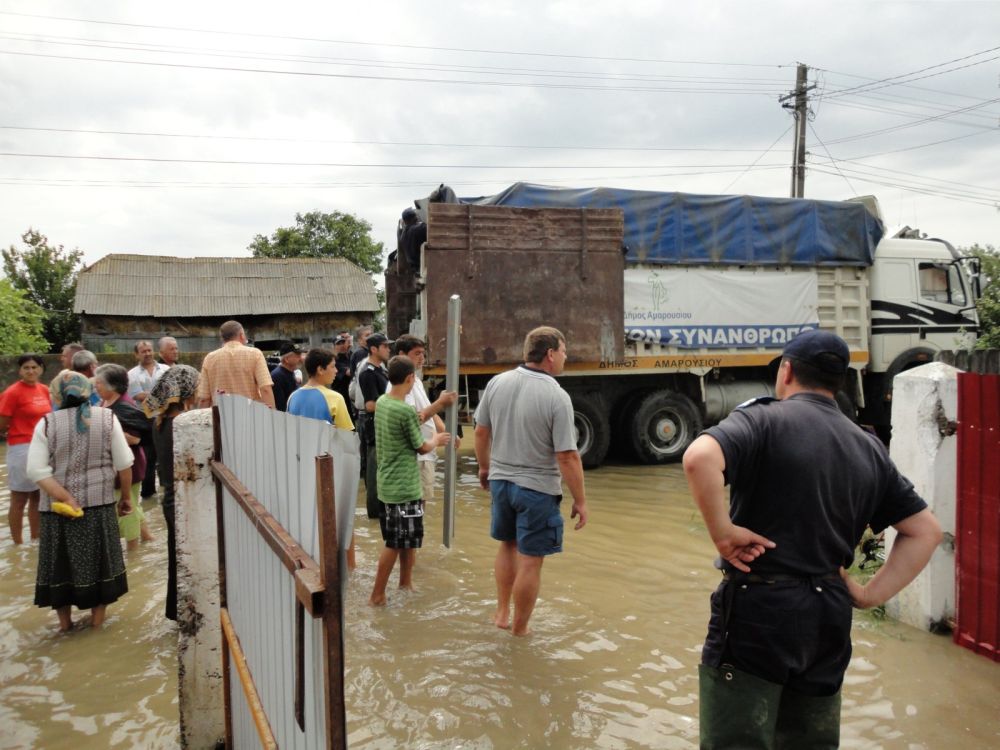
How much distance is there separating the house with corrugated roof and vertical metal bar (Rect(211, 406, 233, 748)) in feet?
71.3

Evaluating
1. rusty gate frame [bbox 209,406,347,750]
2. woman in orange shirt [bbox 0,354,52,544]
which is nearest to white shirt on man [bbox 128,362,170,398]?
woman in orange shirt [bbox 0,354,52,544]

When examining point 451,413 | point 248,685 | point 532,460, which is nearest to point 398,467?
point 451,413

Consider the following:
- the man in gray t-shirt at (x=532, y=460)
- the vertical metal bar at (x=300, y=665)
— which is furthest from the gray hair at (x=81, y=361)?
the vertical metal bar at (x=300, y=665)

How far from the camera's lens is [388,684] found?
3.91m

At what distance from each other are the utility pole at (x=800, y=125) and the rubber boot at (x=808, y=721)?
66.1 ft

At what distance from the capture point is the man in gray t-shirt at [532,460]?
416 cm

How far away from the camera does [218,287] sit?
85.8 feet

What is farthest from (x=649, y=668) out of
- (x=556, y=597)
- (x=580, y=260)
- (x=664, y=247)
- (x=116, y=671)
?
(x=664, y=247)

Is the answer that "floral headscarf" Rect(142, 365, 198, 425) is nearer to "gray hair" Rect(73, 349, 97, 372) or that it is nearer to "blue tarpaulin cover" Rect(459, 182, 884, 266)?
"gray hair" Rect(73, 349, 97, 372)

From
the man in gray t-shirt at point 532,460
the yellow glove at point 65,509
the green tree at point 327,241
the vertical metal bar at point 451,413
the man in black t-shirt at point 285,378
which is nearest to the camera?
the man in gray t-shirt at point 532,460

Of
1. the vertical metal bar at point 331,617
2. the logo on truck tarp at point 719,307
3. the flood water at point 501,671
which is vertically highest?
the logo on truck tarp at point 719,307

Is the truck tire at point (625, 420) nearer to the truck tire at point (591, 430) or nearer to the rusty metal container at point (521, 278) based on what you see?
the truck tire at point (591, 430)

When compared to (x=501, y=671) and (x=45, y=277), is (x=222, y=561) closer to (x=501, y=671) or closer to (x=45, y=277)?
(x=501, y=671)

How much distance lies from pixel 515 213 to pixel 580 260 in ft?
3.14
